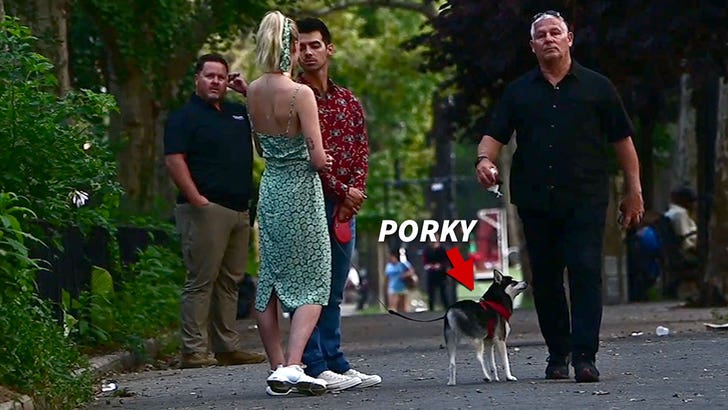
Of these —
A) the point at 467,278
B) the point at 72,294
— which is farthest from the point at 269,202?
the point at 72,294

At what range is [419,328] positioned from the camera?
2144 centimetres

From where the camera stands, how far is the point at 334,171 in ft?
36.2

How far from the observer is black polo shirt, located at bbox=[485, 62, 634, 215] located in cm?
1095

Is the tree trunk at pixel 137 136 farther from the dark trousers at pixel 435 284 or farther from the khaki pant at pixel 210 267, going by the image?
the dark trousers at pixel 435 284

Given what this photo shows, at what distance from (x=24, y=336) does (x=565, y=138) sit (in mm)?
3133

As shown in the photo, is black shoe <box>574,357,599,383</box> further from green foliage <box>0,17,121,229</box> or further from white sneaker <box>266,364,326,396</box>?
green foliage <box>0,17,121,229</box>

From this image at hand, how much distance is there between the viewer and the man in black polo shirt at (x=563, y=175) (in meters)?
10.9

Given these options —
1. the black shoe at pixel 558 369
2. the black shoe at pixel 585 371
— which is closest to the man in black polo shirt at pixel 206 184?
the black shoe at pixel 558 369

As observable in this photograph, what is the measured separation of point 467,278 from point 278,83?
5.53 feet

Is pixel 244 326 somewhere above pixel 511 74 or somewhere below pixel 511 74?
below

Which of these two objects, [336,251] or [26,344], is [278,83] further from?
[26,344]

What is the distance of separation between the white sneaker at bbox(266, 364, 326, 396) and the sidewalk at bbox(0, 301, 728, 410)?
→ 260cm

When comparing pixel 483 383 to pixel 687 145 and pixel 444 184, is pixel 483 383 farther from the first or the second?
pixel 444 184

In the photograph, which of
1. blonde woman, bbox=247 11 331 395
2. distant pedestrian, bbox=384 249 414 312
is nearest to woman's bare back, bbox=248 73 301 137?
blonde woman, bbox=247 11 331 395
